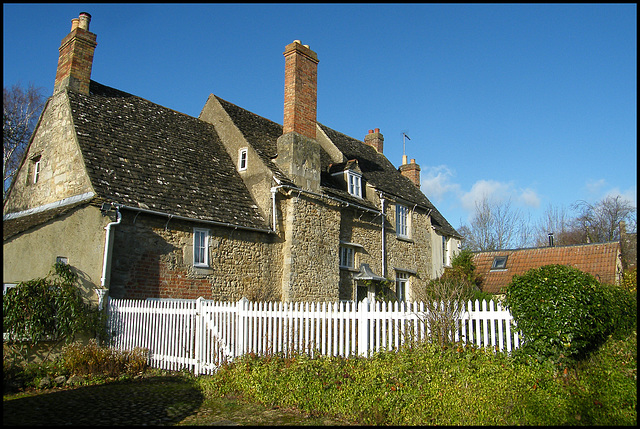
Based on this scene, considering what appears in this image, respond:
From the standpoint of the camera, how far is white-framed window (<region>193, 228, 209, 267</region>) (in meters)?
13.9

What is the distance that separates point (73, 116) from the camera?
14281mm

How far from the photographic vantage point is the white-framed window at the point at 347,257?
60.5 feet

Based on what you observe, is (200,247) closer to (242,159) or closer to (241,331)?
(242,159)

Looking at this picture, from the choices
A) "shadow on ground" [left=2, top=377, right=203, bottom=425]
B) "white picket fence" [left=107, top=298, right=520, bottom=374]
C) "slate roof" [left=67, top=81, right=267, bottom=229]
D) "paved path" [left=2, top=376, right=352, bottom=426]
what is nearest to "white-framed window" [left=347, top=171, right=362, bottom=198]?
"slate roof" [left=67, top=81, right=267, bottom=229]

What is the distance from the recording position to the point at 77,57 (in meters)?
15.6

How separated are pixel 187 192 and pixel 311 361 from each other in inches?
321

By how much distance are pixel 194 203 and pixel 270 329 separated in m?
6.24

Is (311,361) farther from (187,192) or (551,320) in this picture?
(187,192)

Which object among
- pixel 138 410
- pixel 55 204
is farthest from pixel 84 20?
pixel 138 410

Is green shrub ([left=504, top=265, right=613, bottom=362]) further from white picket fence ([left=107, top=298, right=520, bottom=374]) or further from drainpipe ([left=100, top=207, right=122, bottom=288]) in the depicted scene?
drainpipe ([left=100, top=207, right=122, bottom=288])

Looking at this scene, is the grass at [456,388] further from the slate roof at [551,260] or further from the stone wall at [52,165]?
the slate roof at [551,260]

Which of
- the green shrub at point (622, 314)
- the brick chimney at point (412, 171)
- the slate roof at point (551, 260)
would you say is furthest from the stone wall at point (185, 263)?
the brick chimney at point (412, 171)

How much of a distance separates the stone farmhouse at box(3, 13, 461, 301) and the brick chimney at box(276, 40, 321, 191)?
49 millimetres

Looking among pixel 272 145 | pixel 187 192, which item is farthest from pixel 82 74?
pixel 272 145
